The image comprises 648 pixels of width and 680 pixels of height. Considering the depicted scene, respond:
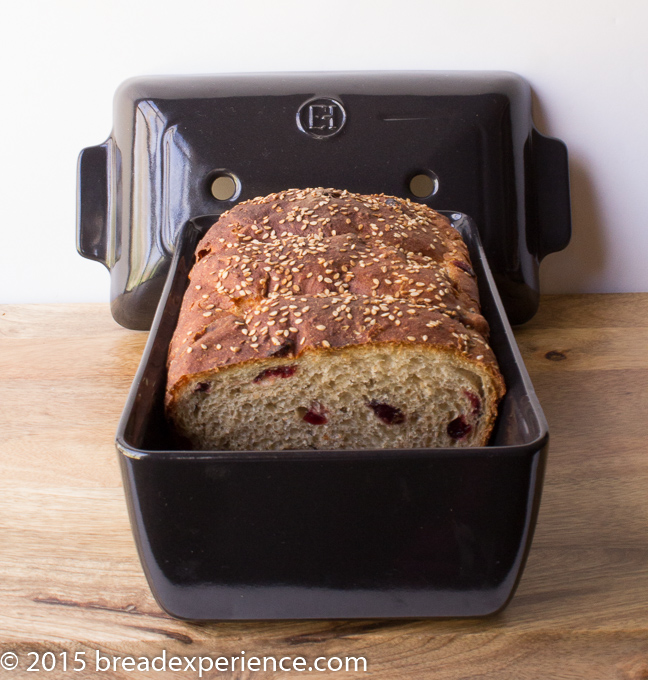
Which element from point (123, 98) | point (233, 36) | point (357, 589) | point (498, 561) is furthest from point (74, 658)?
point (233, 36)

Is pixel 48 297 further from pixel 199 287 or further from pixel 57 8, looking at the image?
pixel 199 287

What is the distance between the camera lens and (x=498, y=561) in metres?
0.70

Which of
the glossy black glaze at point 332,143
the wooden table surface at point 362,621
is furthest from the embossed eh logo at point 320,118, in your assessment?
the wooden table surface at point 362,621

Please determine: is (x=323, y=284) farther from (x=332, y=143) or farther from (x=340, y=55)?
(x=340, y=55)

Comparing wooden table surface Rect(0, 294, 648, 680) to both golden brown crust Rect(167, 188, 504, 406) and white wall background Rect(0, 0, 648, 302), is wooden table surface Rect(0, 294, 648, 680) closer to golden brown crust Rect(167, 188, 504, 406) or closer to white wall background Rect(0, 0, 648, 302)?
golden brown crust Rect(167, 188, 504, 406)

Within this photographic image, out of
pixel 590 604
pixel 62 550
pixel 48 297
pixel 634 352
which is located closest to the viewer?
pixel 590 604

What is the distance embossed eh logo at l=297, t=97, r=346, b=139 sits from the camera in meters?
1.32

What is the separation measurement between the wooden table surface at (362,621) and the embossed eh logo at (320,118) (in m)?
0.51

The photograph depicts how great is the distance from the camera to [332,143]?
1314 millimetres

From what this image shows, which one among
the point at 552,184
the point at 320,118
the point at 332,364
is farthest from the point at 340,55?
the point at 332,364

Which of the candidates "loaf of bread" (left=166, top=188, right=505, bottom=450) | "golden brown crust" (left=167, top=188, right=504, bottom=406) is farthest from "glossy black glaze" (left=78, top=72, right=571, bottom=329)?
"loaf of bread" (left=166, top=188, right=505, bottom=450)

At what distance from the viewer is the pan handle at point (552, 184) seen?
1384mm

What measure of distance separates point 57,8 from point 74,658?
114 centimetres

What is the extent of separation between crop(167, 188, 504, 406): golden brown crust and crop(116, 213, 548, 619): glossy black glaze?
128mm
